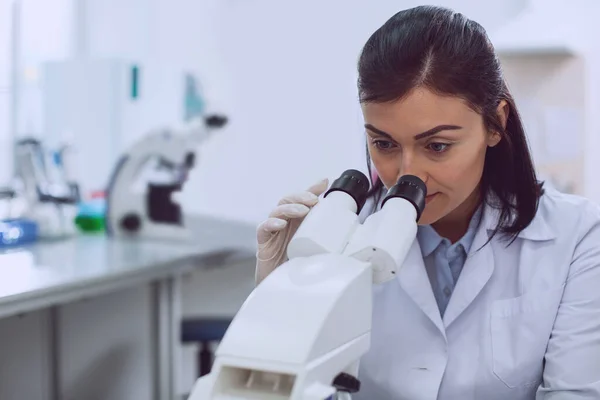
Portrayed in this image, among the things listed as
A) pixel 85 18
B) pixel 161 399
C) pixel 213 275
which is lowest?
pixel 161 399

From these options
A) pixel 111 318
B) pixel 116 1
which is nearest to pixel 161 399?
pixel 111 318

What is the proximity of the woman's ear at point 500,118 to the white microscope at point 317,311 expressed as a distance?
32 cm

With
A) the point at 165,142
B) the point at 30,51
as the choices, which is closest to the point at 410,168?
the point at 165,142

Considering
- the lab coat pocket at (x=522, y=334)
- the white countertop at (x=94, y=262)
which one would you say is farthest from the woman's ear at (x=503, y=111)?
the white countertop at (x=94, y=262)

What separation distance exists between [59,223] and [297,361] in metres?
1.74

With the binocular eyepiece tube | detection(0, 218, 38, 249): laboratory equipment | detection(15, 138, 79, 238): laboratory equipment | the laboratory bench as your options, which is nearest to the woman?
the binocular eyepiece tube

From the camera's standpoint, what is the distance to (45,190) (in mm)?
2246

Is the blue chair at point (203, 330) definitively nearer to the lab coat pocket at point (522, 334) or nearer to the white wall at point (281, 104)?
the lab coat pocket at point (522, 334)

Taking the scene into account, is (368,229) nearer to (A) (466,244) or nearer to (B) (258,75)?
(A) (466,244)

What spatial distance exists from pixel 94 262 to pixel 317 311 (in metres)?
1.25

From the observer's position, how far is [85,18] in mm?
2994

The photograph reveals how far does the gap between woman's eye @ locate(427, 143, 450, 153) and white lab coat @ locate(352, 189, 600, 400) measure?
22cm

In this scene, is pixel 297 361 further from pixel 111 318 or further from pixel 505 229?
pixel 111 318

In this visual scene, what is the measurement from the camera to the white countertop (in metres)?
1.51
